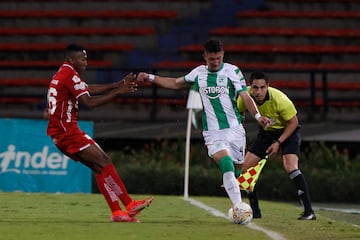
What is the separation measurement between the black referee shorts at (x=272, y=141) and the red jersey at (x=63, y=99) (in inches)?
117

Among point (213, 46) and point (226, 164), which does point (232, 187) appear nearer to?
point (226, 164)

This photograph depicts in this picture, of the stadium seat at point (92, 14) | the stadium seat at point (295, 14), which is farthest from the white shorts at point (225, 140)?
the stadium seat at point (92, 14)

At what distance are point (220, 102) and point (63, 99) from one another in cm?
189

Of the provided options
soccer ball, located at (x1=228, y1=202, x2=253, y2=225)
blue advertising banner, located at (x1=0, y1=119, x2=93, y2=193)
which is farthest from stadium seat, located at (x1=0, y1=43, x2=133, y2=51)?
soccer ball, located at (x1=228, y1=202, x2=253, y2=225)

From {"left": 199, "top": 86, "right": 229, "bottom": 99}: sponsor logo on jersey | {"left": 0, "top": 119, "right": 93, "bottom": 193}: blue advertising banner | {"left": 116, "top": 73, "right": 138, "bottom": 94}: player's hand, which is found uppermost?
{"left": 116, "top": 73, "right": 138, "bottom": 94}: player's hand

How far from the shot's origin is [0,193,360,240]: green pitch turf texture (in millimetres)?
11508

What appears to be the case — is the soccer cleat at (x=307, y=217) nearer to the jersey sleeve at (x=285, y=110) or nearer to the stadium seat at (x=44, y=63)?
the jersey sleeve at (x=285, y=110)

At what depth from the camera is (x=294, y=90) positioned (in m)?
25.6

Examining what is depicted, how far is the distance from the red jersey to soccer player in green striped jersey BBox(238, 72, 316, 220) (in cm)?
226

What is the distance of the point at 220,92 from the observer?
13.2 m

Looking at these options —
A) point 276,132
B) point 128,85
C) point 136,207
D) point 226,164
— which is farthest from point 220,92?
point 276,132

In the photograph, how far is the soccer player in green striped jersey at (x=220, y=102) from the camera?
13062mm

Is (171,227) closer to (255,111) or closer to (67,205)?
(255,111)

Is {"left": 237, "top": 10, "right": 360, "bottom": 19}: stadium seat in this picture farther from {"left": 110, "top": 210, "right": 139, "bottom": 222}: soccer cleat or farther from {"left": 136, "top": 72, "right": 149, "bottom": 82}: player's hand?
{"left": 110, "top": 210, "right": 139, "bottom": 222}: soccer cleat
